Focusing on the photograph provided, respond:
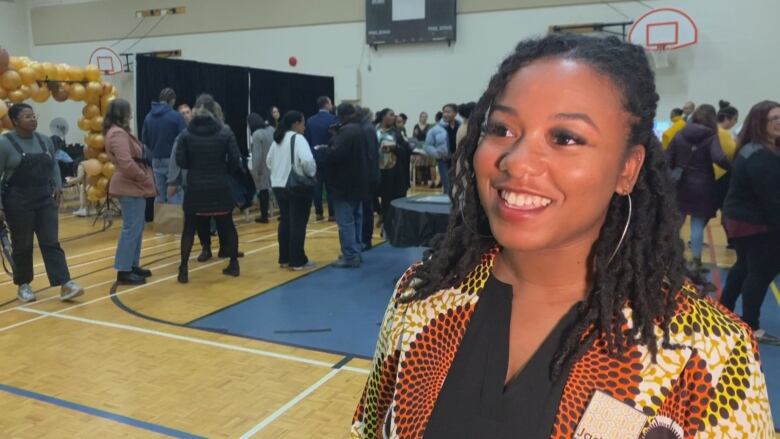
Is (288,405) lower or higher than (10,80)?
lower

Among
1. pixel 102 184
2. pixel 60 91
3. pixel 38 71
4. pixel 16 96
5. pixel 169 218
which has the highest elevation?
pixel 38 71

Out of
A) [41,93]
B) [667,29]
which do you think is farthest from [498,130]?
[667,29]

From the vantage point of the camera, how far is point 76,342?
4375 mm

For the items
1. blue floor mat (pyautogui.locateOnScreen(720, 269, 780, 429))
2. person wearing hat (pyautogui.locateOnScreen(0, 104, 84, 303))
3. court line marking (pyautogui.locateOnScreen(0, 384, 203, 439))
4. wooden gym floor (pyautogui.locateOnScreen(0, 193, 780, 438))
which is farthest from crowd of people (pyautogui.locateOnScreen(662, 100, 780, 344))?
person wearing hat (pyautogui.locateOnScreen(0, 104, 84, 303))

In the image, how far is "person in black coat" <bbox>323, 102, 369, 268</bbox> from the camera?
607 cm

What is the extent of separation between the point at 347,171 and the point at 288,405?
3212mm

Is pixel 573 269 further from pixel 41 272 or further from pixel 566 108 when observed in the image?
pixel 41 272

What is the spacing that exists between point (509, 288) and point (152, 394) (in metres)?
2.99

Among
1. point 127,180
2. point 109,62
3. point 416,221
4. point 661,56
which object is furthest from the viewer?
point 109,62

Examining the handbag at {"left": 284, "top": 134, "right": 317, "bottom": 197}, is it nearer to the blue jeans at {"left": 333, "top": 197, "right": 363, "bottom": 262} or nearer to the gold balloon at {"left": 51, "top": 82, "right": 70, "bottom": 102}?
the blue jeans at {"left": 333, "top": 197, "right": 363, "bottom": 262}

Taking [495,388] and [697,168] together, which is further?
[697,168]

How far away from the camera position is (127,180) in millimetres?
5594

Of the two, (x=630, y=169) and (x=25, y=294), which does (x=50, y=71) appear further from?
(x=630, y=169)

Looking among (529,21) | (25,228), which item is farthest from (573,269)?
(529,21)
